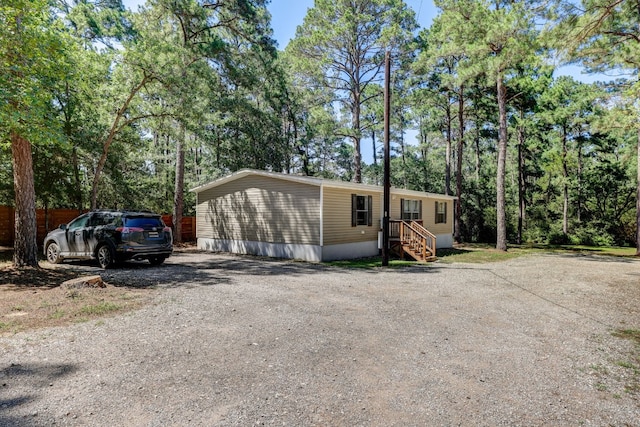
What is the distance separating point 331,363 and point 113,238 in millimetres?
8043

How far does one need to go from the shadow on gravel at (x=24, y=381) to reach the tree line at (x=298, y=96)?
17.9ft

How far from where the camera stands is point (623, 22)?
14.2 metres

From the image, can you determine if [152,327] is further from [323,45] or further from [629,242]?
[629,242]

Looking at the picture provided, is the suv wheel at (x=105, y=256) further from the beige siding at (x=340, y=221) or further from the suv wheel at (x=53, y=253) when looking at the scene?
the beige siding at (x=340, y=221)

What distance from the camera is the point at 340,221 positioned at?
13.6m

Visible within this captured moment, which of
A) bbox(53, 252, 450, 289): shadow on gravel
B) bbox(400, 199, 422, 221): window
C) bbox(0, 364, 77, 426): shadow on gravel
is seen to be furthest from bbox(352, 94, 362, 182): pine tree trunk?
bbox(0, 364, 77, 426): shadow on gravel

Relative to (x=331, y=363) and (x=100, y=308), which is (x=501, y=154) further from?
(x=100, y=308)

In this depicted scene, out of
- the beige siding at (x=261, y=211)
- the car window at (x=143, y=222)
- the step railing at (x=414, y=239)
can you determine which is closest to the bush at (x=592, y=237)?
the step railing at (x=414, y=239)

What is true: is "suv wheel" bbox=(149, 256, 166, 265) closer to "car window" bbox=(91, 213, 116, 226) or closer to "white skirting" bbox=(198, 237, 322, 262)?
"car window" bbox=(91, 213, 116, 226)

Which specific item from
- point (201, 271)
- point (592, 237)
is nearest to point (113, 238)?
point (201, 271)

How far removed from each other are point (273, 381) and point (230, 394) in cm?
43

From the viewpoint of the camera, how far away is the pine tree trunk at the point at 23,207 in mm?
8758

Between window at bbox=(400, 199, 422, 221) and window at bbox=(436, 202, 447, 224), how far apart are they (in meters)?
2.00

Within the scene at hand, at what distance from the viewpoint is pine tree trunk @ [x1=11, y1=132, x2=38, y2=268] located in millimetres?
8758
